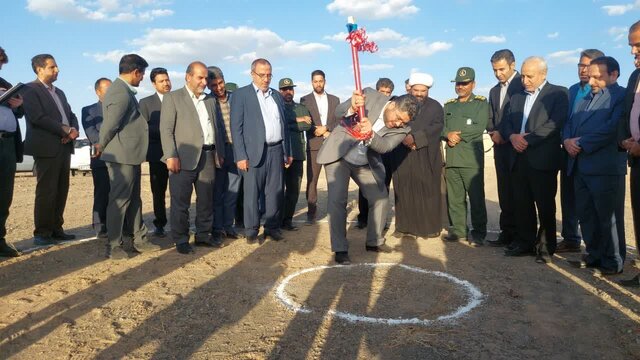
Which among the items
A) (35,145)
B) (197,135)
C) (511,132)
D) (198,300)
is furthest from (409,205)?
(35,145)

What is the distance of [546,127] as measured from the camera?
5.35 m

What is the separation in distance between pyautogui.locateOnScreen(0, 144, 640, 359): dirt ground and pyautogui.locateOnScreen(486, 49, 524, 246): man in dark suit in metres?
0.61

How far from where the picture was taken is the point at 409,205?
6.86 m

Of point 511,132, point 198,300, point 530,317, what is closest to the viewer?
point 530,317

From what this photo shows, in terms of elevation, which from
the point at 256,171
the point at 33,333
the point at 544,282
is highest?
the point at 256,171

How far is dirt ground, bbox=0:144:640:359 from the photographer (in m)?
3.25

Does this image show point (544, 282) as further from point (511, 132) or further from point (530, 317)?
point (511, 132)

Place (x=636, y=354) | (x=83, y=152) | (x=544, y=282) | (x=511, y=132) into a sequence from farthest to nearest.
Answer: (x=83, y=152) < (x=511, y=132) < (x=544, y=282) < (x=636, y=354)

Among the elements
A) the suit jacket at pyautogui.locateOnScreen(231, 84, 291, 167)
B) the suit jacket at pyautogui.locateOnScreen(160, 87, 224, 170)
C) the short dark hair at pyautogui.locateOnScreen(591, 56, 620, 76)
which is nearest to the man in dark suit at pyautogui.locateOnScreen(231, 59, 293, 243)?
the suit jacket at pyautogui.locateOnScreen(231, 84, 291, 167)

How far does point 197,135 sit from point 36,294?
2.45 m

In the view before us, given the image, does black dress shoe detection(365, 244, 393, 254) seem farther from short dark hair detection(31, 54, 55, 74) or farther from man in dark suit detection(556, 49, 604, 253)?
short dark hair detection(31, 54, 55, 74)

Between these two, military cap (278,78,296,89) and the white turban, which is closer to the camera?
the white turban

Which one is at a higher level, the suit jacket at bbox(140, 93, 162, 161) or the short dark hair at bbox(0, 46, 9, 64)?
the short dark hair at bbox(0, 46, 9, 64)

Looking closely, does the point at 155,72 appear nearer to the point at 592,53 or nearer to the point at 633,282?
the point at 592,53
